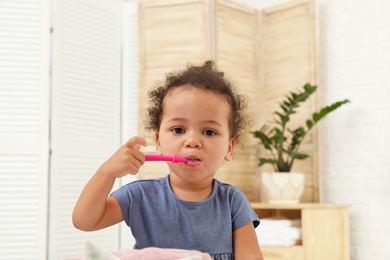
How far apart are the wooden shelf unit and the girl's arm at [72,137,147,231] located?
196 cm

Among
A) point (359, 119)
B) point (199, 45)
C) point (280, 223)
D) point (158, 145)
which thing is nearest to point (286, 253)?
point (280, 223)

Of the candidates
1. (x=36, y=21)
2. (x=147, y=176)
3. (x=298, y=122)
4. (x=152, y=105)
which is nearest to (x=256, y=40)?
(x=298, y=122)

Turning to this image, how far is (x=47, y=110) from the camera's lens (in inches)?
129

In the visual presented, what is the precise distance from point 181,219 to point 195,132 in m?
0.19

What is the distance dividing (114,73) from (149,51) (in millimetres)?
309

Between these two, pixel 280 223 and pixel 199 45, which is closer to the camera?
pixel 280 223

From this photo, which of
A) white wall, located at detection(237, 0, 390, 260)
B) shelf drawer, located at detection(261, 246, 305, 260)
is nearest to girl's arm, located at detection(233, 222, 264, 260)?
shelf drawer, located at detection(261, 246, 305, 260)

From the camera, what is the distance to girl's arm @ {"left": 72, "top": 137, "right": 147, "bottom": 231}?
1081 mm

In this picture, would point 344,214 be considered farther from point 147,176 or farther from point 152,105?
point 152,105

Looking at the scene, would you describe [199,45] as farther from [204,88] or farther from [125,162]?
[125,162]

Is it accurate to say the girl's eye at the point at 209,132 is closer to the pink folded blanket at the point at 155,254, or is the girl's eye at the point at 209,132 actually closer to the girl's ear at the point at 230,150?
the girl's ear at the point at 230,150

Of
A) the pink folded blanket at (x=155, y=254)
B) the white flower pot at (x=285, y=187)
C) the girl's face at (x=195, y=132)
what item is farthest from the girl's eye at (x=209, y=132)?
the white flower pot at (x=285, y=187)

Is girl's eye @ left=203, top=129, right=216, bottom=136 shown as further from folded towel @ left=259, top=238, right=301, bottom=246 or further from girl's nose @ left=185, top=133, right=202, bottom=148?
folded towel @ left=259, top=238, right=301, bottom=246

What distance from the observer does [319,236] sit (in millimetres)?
2945
